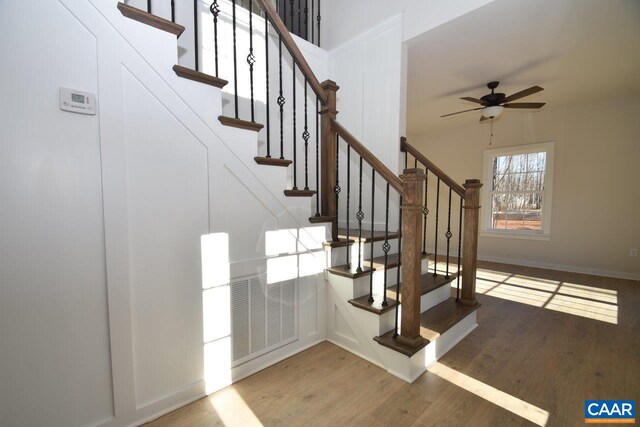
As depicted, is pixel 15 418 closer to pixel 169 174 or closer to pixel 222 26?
pixel 169 174

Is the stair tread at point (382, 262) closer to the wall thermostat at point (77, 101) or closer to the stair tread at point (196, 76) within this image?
the stair tread at point (196, 76)

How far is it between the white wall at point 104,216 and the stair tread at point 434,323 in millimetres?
1140

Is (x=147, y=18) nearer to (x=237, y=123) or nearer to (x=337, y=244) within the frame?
(x=237, y=123)

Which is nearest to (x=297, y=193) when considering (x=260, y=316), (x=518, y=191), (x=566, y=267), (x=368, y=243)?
(x=368, y=243)

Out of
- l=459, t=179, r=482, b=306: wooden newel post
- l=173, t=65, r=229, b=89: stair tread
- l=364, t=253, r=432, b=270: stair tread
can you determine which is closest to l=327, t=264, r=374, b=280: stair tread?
l=364, t=253, r=432, b=270: stair tread

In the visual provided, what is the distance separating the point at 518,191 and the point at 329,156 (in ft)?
15.6

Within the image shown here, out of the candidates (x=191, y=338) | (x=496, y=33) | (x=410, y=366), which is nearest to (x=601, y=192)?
(x=496, y=33)

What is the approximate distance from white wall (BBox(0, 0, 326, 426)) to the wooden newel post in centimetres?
202

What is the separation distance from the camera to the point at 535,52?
9.68ft

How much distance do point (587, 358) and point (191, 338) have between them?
280 centimetres

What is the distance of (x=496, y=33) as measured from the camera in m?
2.60

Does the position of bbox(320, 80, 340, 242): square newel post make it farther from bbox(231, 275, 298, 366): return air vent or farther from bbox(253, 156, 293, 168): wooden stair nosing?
bbox(231, 275, 298, 366): return air vent

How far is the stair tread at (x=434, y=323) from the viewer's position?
5.81 feet

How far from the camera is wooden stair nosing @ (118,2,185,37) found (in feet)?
4.21
